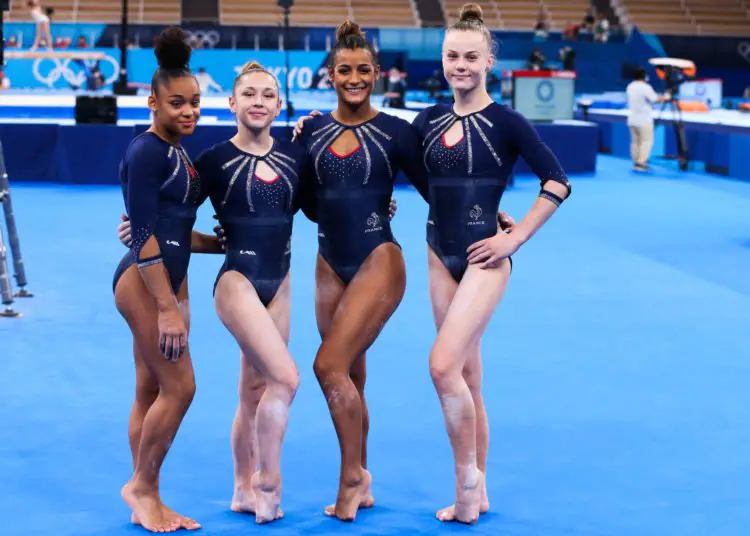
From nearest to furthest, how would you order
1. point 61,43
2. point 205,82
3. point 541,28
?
point 205,82
point 61,43
point 541,28

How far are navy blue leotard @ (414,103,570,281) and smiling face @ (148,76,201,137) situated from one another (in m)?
0.90

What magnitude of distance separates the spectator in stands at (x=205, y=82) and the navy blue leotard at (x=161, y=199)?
22193 mm

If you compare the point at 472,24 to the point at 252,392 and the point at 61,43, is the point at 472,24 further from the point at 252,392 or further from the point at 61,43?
the point at 61,43

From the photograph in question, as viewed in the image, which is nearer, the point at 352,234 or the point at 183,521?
the point at 183,521

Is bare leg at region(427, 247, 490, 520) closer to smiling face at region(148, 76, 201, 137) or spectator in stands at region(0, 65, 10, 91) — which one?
smiling face at region(148, 76, 201, 137)

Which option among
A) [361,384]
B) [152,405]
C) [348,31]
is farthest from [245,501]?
[348,31]

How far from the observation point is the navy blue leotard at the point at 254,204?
13.4 feet

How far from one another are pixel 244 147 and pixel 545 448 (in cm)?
199

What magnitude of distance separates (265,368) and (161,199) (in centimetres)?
71

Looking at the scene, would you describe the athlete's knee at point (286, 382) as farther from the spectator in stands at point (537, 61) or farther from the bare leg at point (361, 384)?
the spectator in stands at point (537, 61)

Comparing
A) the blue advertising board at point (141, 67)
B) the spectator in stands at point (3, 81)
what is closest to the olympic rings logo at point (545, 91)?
the blue advertising board at point (141, 67)

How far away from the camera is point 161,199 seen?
12.9 feet

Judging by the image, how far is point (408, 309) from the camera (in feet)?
26.4

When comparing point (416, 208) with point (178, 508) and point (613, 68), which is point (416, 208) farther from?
point (613, 68)
